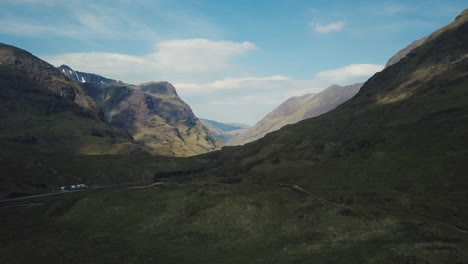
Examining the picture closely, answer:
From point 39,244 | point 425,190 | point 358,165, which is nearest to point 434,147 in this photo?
point 358,165

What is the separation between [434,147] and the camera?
19138cm

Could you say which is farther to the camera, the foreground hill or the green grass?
the foreground hill

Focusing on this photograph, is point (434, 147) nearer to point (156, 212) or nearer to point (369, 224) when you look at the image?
point (369, 224)

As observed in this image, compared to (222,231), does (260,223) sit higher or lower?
higher

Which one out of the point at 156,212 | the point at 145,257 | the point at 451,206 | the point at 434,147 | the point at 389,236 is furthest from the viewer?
the point at 434,147

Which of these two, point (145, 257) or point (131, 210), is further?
point (131, 210)

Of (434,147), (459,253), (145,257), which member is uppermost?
(434,147)

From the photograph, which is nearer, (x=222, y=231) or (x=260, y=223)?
(x=222, y=231)

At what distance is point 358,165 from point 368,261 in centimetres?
Result: 13794

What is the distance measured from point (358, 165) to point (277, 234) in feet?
386

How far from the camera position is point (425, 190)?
144250mm

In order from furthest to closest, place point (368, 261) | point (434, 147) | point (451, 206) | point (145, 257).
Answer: point (434, 147) → point (451, 206) → point (145, 257) → point (368, 261)

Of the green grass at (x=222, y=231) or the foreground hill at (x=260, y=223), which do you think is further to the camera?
the foreground hill at (x=260, y=223)

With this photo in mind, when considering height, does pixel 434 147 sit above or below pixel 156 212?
above
